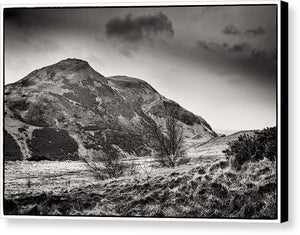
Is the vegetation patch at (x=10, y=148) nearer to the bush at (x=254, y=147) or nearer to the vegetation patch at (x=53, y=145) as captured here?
the vegetation patch at (x=53, y=145)

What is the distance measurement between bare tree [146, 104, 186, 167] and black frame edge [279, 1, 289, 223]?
0.68 meters

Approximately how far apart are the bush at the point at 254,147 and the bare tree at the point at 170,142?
316 mm

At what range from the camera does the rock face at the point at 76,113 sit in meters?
6.71

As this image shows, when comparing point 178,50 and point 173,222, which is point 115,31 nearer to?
point 178,50

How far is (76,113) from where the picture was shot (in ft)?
22.2

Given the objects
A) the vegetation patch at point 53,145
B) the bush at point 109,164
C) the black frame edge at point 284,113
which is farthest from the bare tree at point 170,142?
the black frame edge at point 284,113

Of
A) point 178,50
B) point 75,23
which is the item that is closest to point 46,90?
point 75,23

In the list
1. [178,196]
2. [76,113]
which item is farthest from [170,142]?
[76,113]

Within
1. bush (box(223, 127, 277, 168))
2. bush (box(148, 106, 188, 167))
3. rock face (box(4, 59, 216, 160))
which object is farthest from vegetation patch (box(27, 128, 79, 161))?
bush (box(223, 127, 277, 168))

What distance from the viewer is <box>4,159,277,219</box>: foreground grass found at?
649cm

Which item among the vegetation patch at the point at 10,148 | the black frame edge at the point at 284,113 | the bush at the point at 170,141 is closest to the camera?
the black frame edge at the point at 284,113

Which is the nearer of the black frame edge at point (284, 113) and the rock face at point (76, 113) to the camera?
the black frame edge at point (284, 113)

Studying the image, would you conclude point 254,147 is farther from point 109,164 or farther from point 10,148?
point 10,148

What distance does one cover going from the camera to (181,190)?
6617 millimetres
